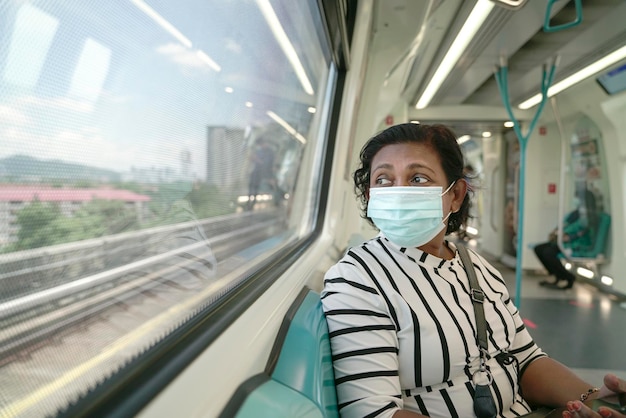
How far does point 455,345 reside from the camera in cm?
122

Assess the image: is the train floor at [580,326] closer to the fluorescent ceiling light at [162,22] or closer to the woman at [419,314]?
the woman at [419,314]

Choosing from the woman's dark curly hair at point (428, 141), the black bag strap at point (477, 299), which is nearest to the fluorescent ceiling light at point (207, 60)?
the woman's dark curly hair at point (428, 141)

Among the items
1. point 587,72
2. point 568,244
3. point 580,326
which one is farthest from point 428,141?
point 568,244

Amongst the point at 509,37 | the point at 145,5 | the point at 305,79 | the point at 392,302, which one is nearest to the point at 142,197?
the point at 145,5

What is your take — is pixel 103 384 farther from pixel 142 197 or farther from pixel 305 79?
pixel 305 79

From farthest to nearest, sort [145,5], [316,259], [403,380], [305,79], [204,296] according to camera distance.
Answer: [305,79] → [316,259] → [403,380] → [204,296] → [145,5]

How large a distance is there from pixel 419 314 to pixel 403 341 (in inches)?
3.5

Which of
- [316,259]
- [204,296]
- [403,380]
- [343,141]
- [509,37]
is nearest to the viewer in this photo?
[204,296]

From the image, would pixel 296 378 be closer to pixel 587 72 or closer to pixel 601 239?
pixel 587 72

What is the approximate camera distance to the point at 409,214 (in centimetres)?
142

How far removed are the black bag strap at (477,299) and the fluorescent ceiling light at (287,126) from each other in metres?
1.08

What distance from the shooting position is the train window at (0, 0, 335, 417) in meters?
0.49

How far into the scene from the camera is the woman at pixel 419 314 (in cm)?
117

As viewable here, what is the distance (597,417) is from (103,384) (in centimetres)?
121
